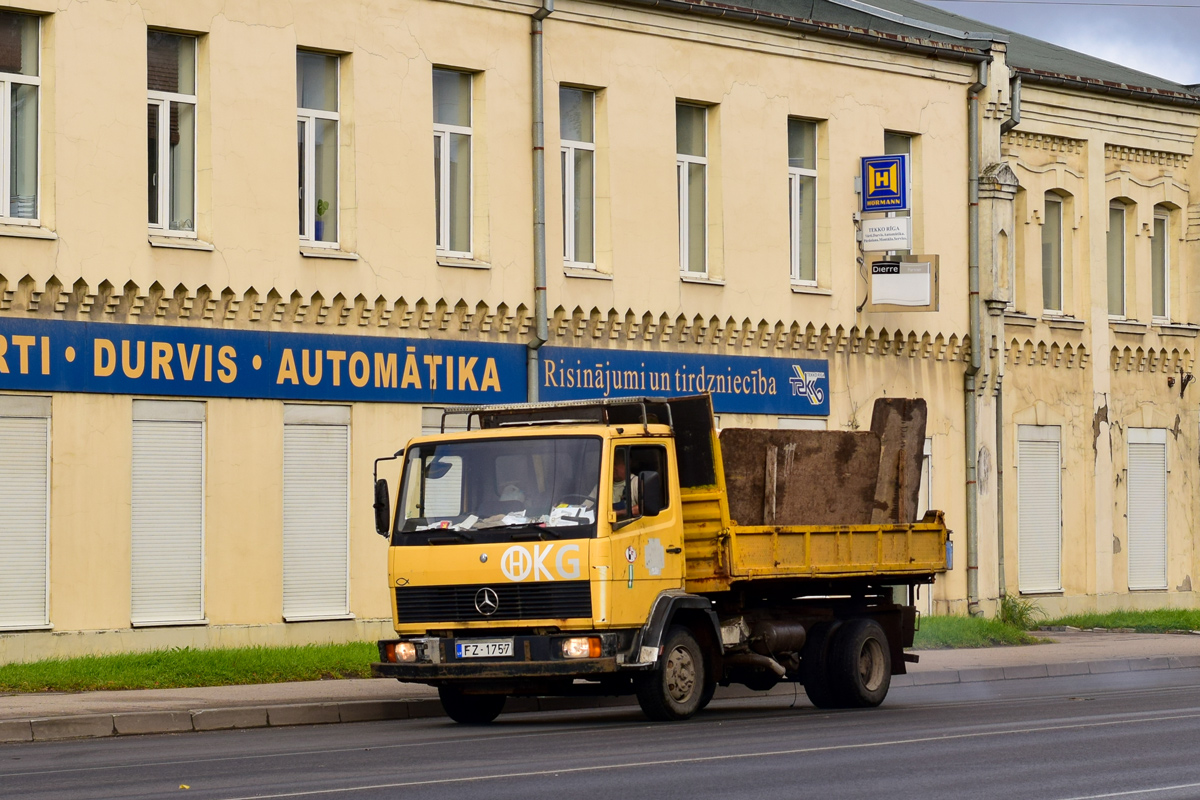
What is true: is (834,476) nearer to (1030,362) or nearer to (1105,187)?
(1030,362)

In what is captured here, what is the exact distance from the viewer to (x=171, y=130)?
23672mm

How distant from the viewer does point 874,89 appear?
31.0 meters

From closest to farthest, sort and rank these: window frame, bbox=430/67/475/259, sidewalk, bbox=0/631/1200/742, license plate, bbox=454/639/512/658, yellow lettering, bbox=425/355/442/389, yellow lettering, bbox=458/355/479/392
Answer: license plate, bbox=454/639/512/658
sidewalk, bbox=0/631/1200/742
yellow lettering, bbox=425/355/442/389
yellow lettering, bbox=458/355/479/392
window frame, bbox=430/67/475/259

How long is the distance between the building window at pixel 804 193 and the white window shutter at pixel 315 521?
8615 mm

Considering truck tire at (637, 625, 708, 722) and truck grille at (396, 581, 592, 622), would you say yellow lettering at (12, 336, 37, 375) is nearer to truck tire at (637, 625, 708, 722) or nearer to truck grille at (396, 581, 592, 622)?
truck grille at (396, 581, 592, 622)

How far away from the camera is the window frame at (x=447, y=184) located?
26.2m

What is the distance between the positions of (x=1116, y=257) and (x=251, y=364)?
1773 cm

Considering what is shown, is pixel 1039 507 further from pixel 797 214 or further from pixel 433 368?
pixel 433 368

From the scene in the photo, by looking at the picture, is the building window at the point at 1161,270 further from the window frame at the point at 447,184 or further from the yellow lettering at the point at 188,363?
the yellow lettering at the point at 188,363

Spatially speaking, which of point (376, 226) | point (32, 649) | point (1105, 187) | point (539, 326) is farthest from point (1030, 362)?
point (32, 649)

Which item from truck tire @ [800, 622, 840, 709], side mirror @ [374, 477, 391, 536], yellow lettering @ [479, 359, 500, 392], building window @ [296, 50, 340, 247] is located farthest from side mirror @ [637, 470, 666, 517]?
yellow lettering @ [479, 359, 500, 392]

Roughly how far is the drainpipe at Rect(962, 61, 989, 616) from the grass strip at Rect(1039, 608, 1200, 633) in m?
1.85

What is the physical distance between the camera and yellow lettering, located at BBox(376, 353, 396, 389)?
25.2 metres

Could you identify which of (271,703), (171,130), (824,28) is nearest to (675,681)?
(271,703)
